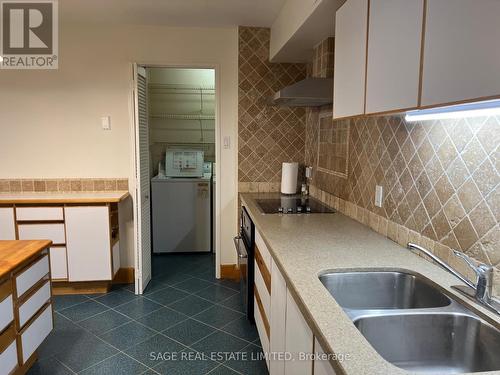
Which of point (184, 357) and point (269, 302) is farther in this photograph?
point (184, 357)

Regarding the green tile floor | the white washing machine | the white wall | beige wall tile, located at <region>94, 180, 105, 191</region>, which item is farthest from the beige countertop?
the white washing machine

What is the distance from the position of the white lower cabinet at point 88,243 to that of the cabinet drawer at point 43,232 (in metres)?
0.06

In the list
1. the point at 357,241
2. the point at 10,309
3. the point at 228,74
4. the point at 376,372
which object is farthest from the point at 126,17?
the point at 376,372

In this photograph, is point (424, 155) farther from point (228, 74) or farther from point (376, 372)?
point (228, 74)

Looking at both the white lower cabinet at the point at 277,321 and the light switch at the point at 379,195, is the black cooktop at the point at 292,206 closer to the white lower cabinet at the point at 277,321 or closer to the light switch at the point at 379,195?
the light switch at the point at 379,195

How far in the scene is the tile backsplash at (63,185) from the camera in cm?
342

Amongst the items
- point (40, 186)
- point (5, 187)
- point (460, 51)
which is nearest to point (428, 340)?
point (460, 51)

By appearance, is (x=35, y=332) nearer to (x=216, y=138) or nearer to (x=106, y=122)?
(x=106, y=122)

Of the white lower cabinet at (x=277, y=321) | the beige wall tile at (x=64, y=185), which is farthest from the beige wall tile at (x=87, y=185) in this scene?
Result: the white lower cabinet at (x=277, y=321)

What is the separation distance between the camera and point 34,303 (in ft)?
6.71

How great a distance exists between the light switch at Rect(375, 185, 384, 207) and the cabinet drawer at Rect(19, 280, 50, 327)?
76.3 inches

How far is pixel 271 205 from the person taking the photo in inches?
111

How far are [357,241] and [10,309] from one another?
5.63 feet

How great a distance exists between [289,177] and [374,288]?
6.19 feet
